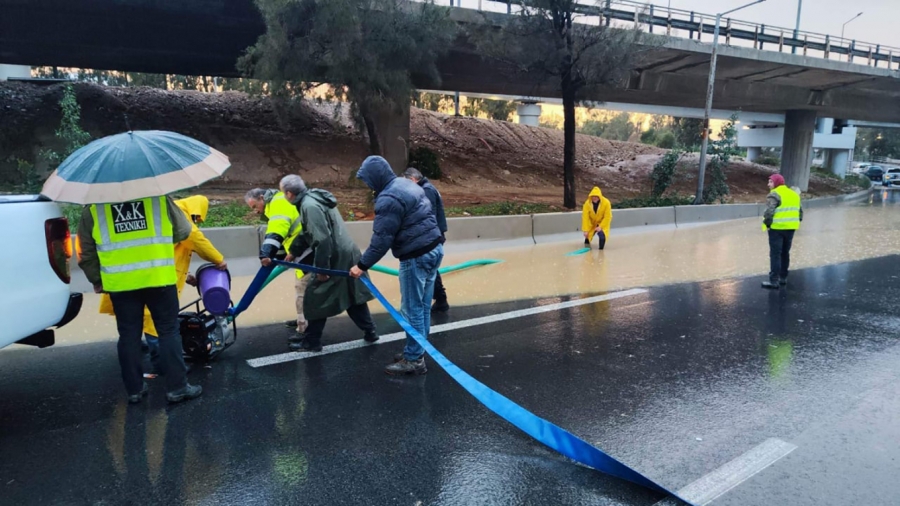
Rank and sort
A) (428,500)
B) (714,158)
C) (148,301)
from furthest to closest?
(714,158) → (148,301) → (428,500)

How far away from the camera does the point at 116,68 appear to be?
847 inches

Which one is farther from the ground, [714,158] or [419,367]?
[714,158]

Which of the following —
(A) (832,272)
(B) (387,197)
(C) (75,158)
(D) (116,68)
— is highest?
(D) (116,68)

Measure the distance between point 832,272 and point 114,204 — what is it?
10.6 metres

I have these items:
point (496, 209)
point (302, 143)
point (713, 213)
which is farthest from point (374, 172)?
point (302, 143)

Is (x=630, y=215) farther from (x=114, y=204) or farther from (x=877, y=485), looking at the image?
(x=114, y=204)

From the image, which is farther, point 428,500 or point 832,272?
point 832,272

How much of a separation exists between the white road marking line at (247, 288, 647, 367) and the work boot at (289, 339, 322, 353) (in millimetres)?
54

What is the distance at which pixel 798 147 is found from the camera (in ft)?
105

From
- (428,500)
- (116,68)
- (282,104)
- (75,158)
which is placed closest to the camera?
(428,500)

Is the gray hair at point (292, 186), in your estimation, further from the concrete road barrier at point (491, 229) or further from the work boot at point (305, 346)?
the concrete road barrier at point (491, 229)

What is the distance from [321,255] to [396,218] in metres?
1.01

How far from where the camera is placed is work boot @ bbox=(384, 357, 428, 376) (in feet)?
16.0

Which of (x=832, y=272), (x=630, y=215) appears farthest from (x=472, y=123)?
(x=832, y=272)
